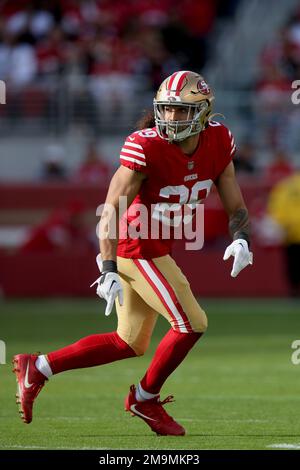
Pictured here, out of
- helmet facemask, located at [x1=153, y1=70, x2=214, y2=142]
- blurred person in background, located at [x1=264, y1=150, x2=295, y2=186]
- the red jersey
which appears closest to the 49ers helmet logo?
helmet facemask, located at [x1=153, y1=70, x2=214, y2=142]

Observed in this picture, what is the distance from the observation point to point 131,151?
5816 mm

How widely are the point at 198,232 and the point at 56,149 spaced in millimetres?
4521

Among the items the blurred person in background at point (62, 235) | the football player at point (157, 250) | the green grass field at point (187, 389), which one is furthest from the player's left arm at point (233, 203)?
the blurred person in background at point (62, 235)

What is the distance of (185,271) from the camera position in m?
13.9

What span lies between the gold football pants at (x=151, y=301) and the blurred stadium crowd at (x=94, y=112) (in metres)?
8.16

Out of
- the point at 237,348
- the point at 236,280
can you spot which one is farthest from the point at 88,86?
the point at 237,348

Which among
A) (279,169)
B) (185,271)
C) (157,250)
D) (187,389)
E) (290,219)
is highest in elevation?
(157,250)

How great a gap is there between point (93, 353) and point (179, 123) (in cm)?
123

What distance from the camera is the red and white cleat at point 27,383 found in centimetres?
591

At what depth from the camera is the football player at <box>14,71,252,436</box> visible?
5.81 m

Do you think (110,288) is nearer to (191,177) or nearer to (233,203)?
(191,177)

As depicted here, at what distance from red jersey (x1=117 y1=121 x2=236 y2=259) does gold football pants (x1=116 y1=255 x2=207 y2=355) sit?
0.07 meters

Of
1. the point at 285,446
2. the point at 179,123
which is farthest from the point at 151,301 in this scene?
the point at 285,446
